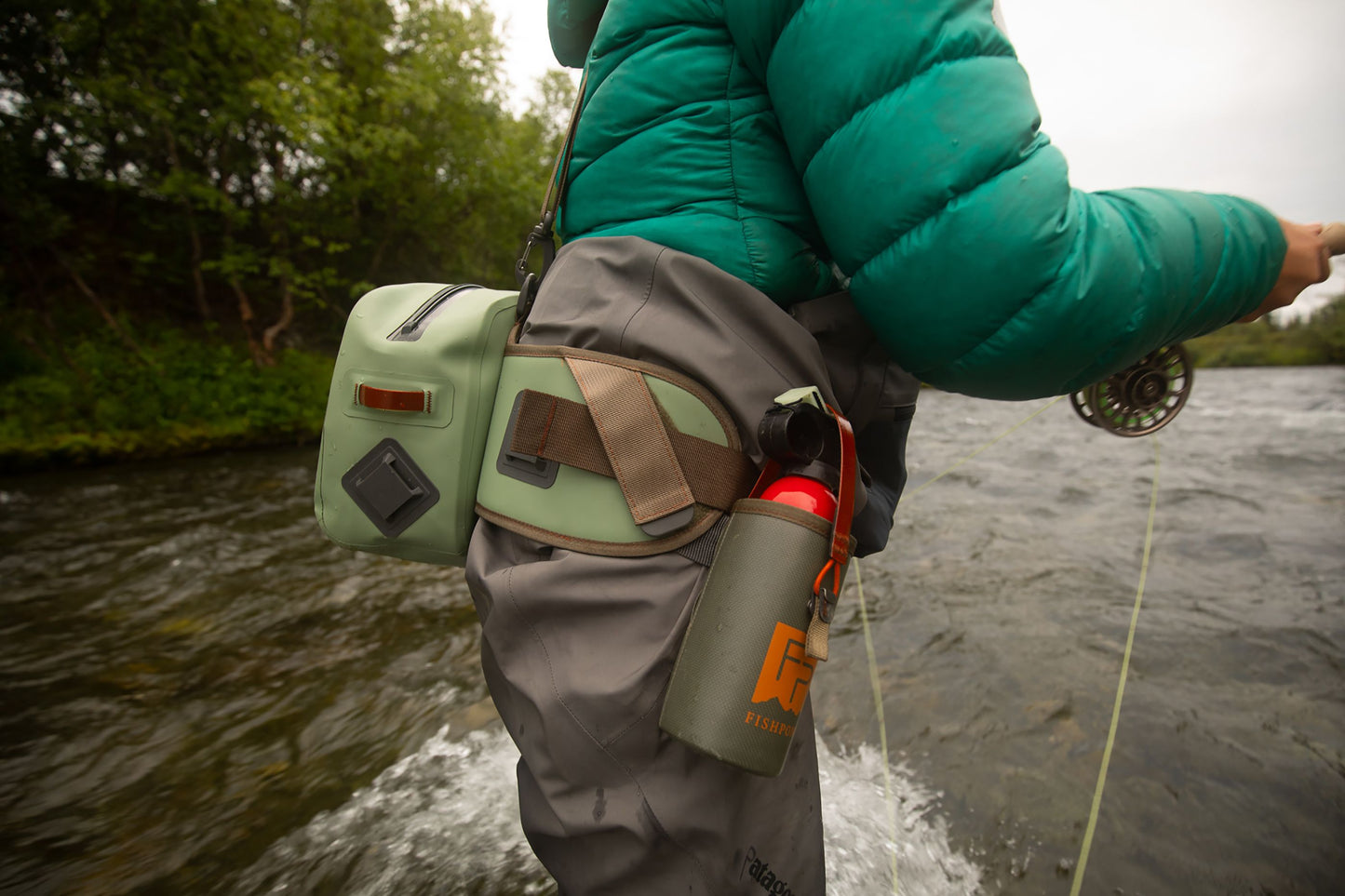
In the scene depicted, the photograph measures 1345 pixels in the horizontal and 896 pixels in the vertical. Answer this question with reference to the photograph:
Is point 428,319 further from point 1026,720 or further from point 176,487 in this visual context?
point 176,487

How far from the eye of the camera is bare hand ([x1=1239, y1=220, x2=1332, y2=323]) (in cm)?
113

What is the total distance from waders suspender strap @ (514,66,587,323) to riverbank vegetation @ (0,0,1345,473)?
938cm

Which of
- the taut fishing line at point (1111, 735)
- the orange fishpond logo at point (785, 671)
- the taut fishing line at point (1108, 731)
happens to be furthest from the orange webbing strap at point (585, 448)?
the taut fishing line at point (1111, 735)

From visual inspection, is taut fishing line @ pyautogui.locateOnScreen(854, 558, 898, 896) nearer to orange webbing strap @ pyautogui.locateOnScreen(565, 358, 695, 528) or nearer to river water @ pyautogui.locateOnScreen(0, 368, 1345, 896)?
river water @ pyautogui.locateOnScreen(0, 368, 1345, 896)

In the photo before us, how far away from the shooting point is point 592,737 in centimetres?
96

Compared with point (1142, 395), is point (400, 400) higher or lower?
lower

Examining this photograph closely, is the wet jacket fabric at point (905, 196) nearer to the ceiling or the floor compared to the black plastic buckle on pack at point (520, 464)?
nearer to the ceiling

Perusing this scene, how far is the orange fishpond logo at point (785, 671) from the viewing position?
931mm

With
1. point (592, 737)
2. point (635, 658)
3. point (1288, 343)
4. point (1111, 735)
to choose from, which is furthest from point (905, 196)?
point (1288, 343)

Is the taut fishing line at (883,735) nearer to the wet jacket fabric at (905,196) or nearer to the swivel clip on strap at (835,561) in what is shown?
the swivel clip on strap at (835,561)

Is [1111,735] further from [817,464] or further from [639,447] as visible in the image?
[639,447]

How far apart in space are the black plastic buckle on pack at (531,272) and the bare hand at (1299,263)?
1.40m

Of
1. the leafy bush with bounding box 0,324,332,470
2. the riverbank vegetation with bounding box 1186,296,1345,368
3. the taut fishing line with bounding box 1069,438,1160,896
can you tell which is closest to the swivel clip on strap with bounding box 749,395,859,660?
the taut fishing line with bounding box 1069,438,1160,896

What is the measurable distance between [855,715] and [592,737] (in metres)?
1.85
